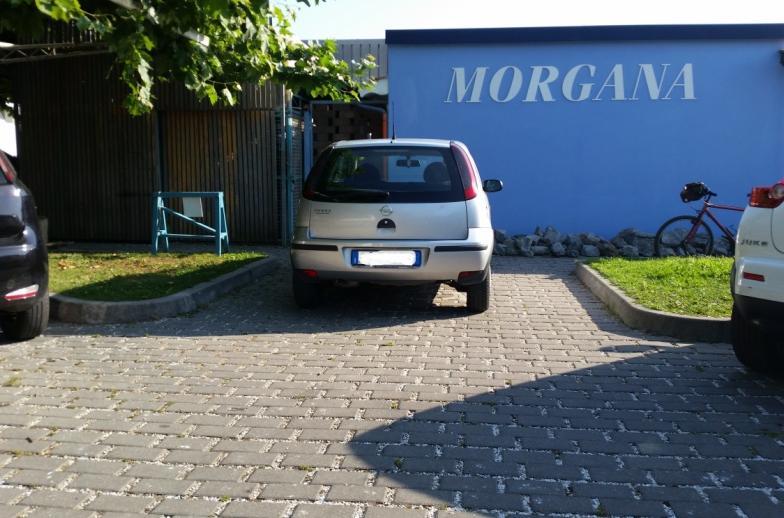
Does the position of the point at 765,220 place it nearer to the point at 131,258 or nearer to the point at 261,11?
the point at 261,11

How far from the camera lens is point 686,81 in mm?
12422

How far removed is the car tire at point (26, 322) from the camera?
6012mm

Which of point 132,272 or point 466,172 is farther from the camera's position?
point 132,272

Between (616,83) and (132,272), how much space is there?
833 centimetres

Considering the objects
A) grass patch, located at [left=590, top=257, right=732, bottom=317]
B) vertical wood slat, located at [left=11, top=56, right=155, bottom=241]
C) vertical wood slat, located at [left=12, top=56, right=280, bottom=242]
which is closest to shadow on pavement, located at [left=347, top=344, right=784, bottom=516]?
grass patch, located at [left=590, top=257, right=732, bottom=317]

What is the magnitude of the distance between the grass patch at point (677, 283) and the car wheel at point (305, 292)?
10.2 feet

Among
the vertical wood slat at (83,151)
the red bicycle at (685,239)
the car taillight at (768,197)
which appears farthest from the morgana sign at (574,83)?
the car taillight at (768,197)

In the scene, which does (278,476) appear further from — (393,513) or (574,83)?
(574,83)

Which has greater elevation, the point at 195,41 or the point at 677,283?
the point at 195,41

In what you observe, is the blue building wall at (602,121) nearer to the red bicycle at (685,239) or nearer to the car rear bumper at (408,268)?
the red bicycle at (685,239)

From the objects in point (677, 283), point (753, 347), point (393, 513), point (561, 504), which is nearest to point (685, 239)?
point (677, 283)

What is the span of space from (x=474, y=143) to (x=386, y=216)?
20.6 ft

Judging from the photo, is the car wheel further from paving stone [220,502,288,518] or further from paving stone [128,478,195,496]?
paving stone [220,502,288,518]

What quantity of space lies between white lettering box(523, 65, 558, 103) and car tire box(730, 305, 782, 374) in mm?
8012
